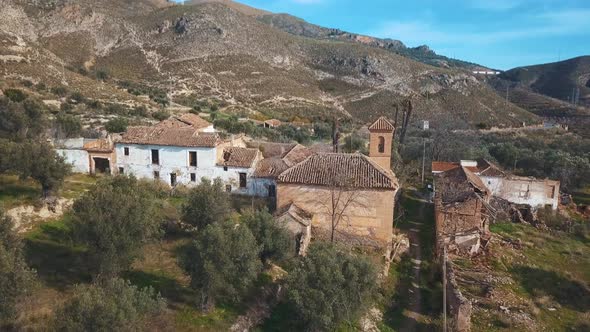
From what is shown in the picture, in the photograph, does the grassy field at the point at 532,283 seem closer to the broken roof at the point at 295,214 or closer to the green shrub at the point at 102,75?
the broken roof at the point at 295,214

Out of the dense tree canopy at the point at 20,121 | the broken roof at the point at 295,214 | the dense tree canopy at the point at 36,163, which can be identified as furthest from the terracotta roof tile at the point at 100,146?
the broken roof at the point at 295,214

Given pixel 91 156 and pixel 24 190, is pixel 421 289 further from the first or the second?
pixel 91 156

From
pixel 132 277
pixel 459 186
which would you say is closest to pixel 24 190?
pixel 132 277

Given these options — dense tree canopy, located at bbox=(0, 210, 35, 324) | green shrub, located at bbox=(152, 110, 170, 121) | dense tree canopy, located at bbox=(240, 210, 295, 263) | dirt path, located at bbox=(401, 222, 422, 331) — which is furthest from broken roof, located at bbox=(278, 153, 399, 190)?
green shrub, located at bbox=(152, 110, 170, 121)

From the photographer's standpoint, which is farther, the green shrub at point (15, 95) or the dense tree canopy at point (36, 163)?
the green shrub at point (15, 95)

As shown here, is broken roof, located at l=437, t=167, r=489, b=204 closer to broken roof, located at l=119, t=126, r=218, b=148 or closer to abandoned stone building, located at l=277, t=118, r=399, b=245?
abandoned stone building, located at l=277, t=118, r=399, b=245

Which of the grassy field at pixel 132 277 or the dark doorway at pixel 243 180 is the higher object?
the dark doorway at pixel 243 180

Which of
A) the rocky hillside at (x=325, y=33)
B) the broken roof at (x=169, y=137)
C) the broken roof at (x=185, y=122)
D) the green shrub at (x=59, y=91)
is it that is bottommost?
the broken roof at (x=169, y=137)
